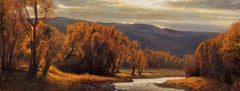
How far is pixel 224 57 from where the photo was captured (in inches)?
2906

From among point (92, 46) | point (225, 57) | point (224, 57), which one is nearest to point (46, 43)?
point (225, 57)

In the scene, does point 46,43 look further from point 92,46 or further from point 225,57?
point 92,46

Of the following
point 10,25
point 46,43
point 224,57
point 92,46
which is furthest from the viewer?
point 92,46

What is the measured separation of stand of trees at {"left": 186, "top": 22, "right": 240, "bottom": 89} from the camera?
6999cm

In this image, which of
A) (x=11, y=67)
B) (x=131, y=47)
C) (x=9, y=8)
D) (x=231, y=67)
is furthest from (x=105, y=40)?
(x=9, y=8)

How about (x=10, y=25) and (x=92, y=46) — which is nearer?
A: (x=10, y=25)

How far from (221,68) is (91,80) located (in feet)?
92.7

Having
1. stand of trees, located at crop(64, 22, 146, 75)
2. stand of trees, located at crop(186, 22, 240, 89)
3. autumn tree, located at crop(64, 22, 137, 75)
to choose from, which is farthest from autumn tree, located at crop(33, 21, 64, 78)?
autumn tree, located at crop(64, 22, 137, 75)

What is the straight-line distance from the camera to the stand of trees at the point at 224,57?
69994 millimetres

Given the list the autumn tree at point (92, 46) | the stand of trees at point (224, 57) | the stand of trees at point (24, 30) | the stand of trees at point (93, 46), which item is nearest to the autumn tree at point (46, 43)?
the stand of trees at point (24, 30)

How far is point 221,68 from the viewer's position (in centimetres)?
8481

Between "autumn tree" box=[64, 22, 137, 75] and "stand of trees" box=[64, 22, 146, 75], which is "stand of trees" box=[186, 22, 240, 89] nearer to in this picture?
"stand of trees" box=[64, 22, 146, 75]

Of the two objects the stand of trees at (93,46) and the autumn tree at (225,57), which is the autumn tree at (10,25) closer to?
the autumn tree at (225,57)

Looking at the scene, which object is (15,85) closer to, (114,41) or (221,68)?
(221,68)
